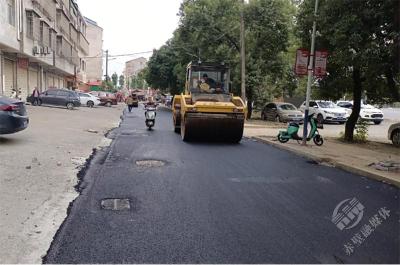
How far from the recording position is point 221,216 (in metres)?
6.45

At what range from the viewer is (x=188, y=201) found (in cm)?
729

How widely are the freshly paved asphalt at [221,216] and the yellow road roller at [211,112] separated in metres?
4.01

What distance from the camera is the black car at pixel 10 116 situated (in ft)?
38.8

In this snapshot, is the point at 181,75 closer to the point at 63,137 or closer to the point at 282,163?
the point at 63,137

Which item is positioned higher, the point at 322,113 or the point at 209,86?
the point at 209,86

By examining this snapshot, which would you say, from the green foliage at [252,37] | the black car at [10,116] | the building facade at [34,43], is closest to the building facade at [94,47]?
the building facade at [34,43]

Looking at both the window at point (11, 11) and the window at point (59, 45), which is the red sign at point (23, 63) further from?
the window at point (59, 45)

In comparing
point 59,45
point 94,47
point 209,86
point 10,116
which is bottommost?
point 10,116

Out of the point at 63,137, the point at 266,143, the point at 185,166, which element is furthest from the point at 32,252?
the point at 266,143

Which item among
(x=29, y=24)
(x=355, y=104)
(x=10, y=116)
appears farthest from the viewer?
(x=29, y=24)

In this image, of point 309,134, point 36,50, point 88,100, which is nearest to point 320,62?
point 309,134

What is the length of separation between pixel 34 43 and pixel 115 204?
32506 millimetres

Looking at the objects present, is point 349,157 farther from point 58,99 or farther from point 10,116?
point 58,99

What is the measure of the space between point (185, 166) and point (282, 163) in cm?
267
